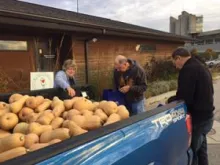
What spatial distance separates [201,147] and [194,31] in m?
47.8

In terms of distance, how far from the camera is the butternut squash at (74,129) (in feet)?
5.65

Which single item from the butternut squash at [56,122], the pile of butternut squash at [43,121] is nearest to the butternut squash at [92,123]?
the pile of butternut squash at [43,121]

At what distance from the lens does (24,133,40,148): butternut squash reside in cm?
162

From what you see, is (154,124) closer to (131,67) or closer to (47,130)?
(47,130)

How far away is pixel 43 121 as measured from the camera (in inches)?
77.7

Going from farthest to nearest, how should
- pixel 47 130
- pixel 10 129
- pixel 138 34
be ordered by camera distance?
pixel 138 34, pixel 10 129, pixel 47 130

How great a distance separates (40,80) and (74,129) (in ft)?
12.7

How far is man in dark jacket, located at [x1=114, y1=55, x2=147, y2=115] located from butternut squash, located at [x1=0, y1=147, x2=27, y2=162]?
7.61ft

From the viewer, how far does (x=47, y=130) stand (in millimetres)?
1845

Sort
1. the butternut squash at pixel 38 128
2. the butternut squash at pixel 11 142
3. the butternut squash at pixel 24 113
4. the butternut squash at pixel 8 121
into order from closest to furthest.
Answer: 1. the butternut squash at pixel 11 142
2. the butternut squash at pixel 38 128
3. the butternut squash at pixel 8 121
4. the butternut squash at pixel 24 113

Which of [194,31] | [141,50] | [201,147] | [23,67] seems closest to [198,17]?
[194,31]

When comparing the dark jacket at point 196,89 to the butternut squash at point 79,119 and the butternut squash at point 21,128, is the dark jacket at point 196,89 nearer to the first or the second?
the butternut squash at point 79,119

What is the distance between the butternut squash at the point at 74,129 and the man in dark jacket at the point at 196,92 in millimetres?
1471

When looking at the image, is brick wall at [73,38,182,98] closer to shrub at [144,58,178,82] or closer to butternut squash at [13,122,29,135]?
shrub at [144,58,178,82]
